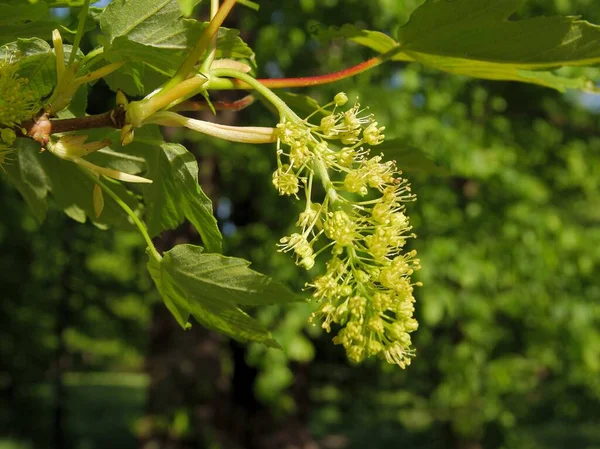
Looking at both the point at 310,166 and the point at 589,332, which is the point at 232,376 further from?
the point at 310,166

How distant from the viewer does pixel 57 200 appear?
1051 millimetres

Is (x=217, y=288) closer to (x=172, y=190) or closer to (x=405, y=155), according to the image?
(x=172, y=190)

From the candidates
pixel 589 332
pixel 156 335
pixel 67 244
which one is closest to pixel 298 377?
pixel 156 335

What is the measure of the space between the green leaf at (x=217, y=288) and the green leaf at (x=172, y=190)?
0.05 metres

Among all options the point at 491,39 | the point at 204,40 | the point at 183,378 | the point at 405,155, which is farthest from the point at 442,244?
the point at 204,40

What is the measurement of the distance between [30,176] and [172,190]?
0.88 ft

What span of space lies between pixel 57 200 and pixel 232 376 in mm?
6123

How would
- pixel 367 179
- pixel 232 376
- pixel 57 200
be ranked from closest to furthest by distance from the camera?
pixel 367 179, pixel 57 200, pixel 232 376

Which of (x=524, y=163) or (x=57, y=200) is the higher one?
(x=57, y=200)

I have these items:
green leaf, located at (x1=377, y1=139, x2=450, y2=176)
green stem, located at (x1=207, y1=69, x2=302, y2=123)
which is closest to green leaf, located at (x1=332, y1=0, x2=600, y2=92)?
green leaf, located at (x1=377, y1=139, x2=450, y2=176)

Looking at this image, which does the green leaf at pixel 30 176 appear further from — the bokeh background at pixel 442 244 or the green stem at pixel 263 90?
the bokeh background at pixel 442 244

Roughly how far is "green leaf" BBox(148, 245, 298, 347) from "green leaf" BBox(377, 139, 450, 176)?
27 centimetres

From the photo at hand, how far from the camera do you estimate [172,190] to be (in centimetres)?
90

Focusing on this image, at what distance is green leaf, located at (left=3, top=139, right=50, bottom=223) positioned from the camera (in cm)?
103
